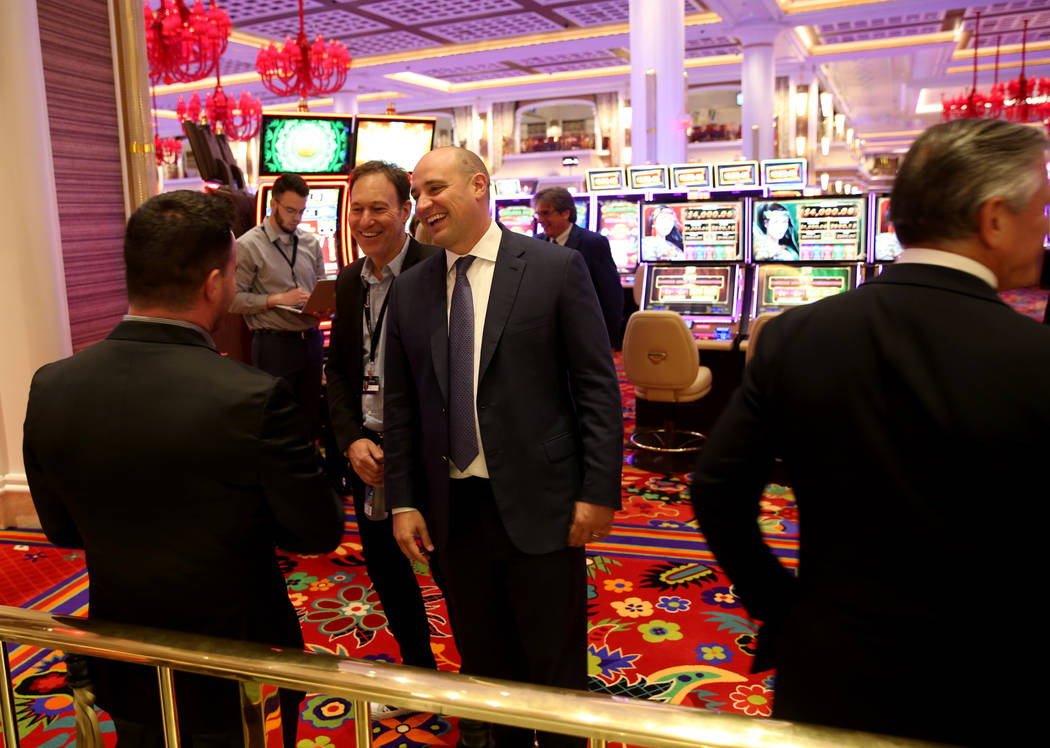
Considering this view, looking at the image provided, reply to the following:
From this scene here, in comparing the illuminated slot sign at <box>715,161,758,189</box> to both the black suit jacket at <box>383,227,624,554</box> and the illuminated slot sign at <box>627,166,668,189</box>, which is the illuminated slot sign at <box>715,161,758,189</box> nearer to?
the illuminated slot sign at <box>627,166,668,189</box>

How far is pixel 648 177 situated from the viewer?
8430mm

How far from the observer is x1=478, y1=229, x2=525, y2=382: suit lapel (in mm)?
1696

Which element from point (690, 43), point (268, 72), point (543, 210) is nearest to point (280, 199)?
point (543, 210)

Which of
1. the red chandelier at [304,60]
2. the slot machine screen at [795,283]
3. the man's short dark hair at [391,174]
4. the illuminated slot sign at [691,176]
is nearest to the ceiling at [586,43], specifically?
the red chandelier at [304,60]

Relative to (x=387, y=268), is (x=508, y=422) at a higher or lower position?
lower

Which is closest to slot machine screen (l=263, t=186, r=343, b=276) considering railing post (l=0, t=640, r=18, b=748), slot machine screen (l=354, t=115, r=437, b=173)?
slot machine screen (l=354, t=115, r=437, b=173)

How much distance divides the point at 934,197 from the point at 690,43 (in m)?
14.4

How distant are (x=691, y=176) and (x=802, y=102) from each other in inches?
353

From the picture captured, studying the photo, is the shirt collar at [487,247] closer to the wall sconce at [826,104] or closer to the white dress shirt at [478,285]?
the white dress shirt at [478,285]

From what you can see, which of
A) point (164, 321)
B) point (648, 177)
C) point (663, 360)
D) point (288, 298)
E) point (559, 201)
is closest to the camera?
point (164, 321)

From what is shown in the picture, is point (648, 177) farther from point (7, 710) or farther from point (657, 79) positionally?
point (7, 710)

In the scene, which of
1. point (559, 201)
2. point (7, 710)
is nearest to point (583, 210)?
point (559, 201)

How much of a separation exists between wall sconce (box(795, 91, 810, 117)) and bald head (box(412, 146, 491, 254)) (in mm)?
15761

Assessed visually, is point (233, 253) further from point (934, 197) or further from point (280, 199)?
point (280, 199)
